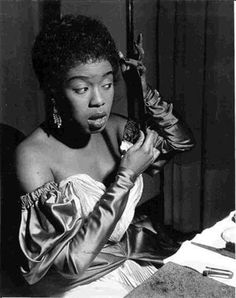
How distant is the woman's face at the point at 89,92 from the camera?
1.36 m

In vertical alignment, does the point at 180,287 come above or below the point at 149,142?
below

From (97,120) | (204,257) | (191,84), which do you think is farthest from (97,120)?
(191,84)

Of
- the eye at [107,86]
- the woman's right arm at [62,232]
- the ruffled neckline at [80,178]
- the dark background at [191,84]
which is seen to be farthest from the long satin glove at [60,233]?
the dark background at [191,84]

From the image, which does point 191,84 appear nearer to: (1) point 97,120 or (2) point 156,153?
(2) point 156,153

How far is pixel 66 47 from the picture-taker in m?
1.34

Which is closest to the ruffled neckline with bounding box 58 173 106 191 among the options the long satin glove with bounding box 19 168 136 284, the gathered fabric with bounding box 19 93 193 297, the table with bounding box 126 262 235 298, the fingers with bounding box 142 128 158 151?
the gathered fabric with bounding box 19 93 193 297

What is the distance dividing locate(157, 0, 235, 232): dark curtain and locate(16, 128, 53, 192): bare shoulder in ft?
3.82

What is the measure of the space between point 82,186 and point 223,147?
1.23m

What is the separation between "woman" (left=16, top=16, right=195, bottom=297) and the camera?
1.34m

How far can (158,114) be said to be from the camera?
174cm

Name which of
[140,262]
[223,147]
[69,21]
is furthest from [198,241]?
[223,147]

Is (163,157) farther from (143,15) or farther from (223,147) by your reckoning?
(143,15)

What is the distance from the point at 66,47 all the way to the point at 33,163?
391 mm

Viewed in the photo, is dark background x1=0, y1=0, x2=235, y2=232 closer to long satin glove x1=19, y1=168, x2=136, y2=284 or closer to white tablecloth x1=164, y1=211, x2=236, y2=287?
long satin glove x1=19, y1=168, x2=136, y2=284
